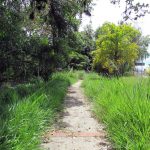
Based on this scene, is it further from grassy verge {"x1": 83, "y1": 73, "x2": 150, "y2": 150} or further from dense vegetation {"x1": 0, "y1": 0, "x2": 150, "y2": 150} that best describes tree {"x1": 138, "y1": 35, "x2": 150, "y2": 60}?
grassy verge {"x1": 83, "y1": 73, "x2": 150, "y2": 150}

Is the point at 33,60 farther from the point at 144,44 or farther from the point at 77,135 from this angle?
the point at 144,44

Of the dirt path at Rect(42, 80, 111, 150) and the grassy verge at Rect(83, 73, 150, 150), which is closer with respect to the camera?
the grassy verge at Rect(83, 73, 150, 150)

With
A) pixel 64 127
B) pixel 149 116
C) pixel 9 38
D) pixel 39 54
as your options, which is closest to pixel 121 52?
pixel 39 54

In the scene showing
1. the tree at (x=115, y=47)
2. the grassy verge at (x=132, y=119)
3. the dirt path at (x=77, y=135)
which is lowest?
the dirt path at (x=77, y=135)

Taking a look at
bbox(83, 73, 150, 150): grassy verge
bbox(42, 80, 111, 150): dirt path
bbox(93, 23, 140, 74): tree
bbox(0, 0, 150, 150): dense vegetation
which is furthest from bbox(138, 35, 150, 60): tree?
bbox(83, 73, 150, 150): grassy verge

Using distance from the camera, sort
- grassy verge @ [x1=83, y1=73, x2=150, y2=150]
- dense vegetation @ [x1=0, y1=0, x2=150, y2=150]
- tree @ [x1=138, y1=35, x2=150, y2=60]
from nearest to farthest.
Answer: grassy verge @ [x1=83, y1=73, x2=150, y2=150], dense vegetation @ [x1=0, y1=0, x2=150, y2=150], tree @ [x1=138, y1=35, x2=150, y2=60]

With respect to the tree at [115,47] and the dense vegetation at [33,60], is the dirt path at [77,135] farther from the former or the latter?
the tree at [115,47]

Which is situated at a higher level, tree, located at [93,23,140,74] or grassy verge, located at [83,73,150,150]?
tree, located at [93,23,140,74]

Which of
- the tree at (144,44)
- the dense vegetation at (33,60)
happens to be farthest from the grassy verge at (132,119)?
the tree at (144,44)

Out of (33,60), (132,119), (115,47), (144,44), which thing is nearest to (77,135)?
(132,119)

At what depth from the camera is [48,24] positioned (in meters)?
20.1

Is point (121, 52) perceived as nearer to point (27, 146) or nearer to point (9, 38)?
point (9, 38)

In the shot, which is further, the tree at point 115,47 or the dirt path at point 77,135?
the tree at point 115,47

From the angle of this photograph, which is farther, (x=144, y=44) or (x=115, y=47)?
(x=144, y=44)
